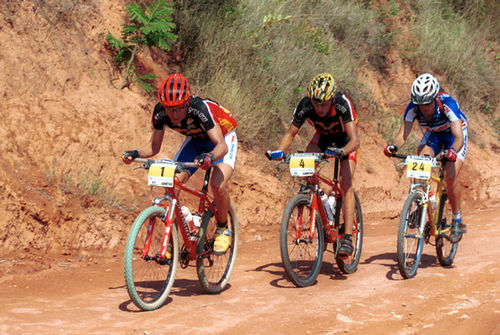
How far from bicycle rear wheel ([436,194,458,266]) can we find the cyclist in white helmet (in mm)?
107

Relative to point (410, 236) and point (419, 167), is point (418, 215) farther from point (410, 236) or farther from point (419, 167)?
point (419, 167)

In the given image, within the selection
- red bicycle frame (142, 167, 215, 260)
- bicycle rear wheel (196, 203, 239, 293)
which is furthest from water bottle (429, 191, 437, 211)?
red bicycle frame (142, 167, 215, 260)

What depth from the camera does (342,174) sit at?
7.50 meters

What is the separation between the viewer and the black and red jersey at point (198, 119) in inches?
252

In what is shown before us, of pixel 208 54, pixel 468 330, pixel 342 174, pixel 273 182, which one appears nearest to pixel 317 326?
pixel 468 330

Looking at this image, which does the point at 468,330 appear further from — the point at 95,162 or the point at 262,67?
the point at 262,67

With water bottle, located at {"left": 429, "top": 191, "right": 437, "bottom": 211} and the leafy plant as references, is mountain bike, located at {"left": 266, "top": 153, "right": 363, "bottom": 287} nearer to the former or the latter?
water bottle, located at {"left": 429, "top": 191, "right": 437, "bottom": 211}

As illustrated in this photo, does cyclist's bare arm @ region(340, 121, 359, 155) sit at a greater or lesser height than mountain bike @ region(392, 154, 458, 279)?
greater

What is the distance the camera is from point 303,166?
6887 millimetres

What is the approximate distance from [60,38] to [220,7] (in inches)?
145

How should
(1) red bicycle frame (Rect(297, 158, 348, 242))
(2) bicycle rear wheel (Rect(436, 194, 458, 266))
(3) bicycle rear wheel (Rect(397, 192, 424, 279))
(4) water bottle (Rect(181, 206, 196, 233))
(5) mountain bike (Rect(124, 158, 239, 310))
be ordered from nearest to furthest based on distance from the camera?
(5) mountain bike (Rect(124, 158, 239, 310)), (4) water bottle (Rect(181, 206, 196, 233)), (1) red bicycle frame (Rect(297, 158, 348, 242)), (3) bicycle rear wheel (Rect(397, 192, 424, 279)), (2) bicycle rear wheel (Rect(436, 194, 458, 266))

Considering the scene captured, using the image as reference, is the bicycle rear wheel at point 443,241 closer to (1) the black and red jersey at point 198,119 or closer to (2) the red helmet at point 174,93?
(1) the black and red jersey at point 198,119

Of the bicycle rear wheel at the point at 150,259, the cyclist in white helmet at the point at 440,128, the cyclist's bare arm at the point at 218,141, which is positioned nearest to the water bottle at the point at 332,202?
the cyclist in white helmet at the point at 440,128

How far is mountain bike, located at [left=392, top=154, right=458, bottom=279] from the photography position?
7.26 m
